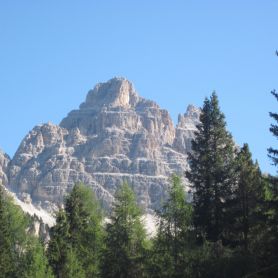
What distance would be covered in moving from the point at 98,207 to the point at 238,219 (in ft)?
54.9

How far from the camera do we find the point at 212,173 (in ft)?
133

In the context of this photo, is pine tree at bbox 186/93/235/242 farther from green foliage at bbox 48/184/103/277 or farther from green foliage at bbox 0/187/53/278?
green foliage at bbox 0/187/53/278

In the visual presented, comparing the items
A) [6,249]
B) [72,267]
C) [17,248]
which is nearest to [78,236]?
[72,267]

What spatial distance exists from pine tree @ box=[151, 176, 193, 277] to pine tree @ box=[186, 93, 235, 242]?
1.32 meters

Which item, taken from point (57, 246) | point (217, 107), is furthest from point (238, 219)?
point (57, 246)

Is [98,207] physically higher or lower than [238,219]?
higher

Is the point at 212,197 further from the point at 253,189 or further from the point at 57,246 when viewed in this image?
the point at 57,246

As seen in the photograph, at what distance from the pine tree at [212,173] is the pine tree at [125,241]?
165 inches

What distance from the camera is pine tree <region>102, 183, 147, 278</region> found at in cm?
3881

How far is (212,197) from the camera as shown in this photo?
39.9 metres

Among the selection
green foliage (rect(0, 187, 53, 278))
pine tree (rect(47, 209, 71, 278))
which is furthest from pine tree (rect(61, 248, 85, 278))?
green foliage (rect(0, 187, 53, 278))

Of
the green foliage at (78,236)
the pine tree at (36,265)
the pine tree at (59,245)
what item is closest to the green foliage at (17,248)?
the pine tree at (36,265)

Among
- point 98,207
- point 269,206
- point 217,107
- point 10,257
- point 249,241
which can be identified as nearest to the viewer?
point 269,206

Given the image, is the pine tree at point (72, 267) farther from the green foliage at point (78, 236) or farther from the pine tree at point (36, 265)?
the pine tree at point (36, 265)
